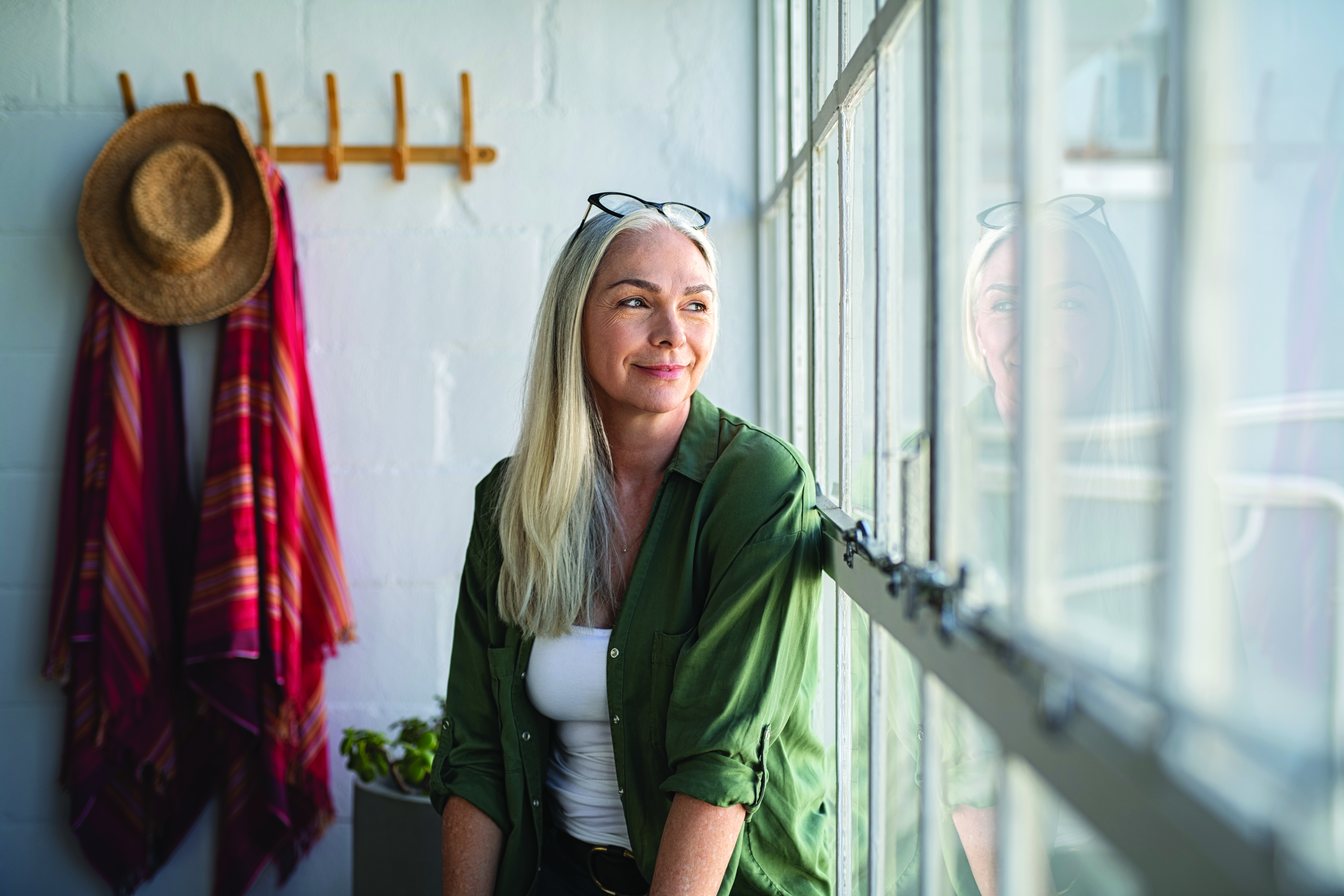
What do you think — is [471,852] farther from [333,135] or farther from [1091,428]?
[333,135]

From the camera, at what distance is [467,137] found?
1.94 metres

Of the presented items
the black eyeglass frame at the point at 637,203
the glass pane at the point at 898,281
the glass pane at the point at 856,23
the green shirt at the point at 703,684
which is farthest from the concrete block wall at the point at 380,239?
the glass pane at the point at 898,281

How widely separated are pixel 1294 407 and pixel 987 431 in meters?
0.31

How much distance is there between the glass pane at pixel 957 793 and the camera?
77 cm

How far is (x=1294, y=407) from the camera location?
0.39 meters

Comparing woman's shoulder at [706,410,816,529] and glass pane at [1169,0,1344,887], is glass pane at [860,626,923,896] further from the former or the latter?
glass pane at [1169,0,1344,887]

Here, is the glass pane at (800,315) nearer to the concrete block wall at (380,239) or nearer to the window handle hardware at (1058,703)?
the concrete block wall at (380,239)

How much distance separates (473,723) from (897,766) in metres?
0.54

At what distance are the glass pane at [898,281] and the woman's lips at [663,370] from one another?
0.32m

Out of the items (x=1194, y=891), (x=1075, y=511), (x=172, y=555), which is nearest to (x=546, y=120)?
(x=172, y=555)

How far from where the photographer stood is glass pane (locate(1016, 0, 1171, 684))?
0.45m

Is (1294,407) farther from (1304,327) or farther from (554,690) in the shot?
(554,690)

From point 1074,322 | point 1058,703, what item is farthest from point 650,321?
point 1058,703

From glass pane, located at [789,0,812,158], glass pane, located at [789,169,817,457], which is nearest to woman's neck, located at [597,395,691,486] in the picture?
Result: glass pane, located at [789,169,817,457]
